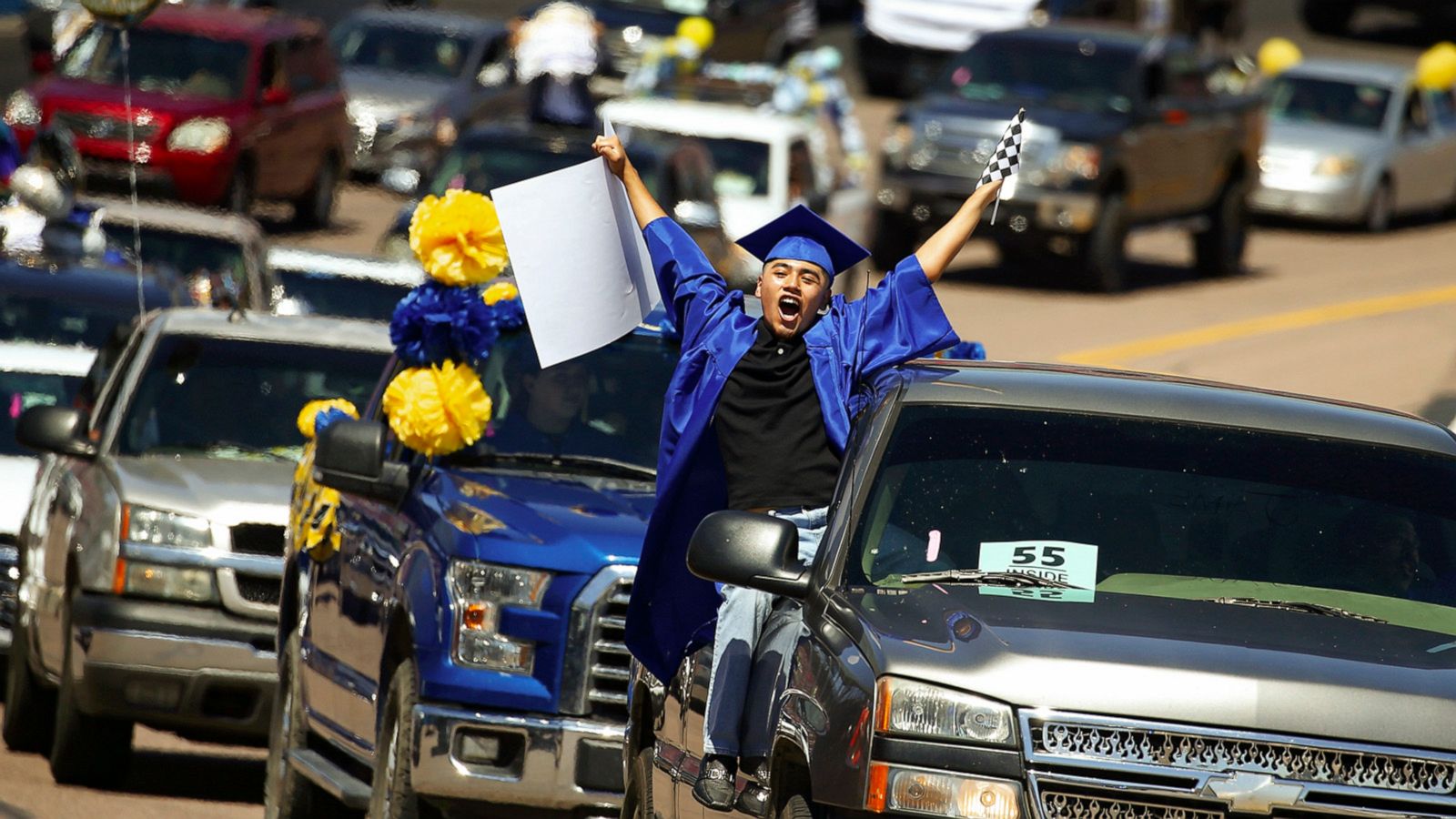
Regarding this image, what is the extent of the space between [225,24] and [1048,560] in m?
22.8

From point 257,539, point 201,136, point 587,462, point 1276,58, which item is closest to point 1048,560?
point 587,462

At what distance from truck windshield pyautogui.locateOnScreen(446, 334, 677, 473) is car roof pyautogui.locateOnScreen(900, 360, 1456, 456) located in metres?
2.48

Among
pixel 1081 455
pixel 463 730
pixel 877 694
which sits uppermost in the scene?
pixel 1081 455

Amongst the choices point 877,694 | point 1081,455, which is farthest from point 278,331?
point 877,694

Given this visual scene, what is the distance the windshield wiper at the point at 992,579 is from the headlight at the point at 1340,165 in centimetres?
2557

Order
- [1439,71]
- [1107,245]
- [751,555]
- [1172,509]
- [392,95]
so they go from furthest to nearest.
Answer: [1439,71] → [392,95] → [1107,245] → [1172,509] → [751,555]

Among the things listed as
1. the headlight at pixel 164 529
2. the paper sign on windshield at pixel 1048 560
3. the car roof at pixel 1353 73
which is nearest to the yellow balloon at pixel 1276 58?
the car roof at pixel 1353 73

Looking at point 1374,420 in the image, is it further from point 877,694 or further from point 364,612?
point 364,612

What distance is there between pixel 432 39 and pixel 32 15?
434 cm

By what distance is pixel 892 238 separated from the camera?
25.9 m

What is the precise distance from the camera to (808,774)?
19.7 feet

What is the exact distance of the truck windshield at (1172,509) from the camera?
20.7 ft

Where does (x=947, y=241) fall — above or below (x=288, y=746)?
above

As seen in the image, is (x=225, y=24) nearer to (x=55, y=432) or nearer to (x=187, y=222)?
(x=187, y=222)
